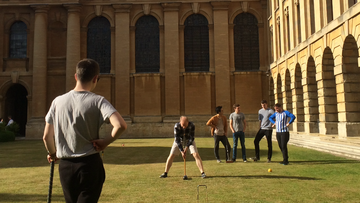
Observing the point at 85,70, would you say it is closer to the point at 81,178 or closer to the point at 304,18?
the point at 81,178

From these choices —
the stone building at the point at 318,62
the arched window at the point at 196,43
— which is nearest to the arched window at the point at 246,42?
the stone building at the point at 318,62

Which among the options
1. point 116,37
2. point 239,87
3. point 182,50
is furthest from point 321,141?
point 116,37

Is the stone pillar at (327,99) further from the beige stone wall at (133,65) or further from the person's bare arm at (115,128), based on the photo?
the person's bare arm at (115,128)

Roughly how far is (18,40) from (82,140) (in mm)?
32067

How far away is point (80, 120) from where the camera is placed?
3.12 metres

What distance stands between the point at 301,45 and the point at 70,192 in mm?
20529

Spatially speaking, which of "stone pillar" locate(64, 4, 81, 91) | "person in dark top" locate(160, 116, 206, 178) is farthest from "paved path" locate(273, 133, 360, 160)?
"stone pillar" locate(64, 4, 81, 91)

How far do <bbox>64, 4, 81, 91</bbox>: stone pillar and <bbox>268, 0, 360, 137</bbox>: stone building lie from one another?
17.1 m

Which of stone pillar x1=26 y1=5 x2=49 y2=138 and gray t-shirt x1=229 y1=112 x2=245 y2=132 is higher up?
stone pillar x1=26 y1=5 x2=49 y2=138

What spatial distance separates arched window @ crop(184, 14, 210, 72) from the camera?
99.7 ft

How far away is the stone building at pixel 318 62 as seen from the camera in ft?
51.6

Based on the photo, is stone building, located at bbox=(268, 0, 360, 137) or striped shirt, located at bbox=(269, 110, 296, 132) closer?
striped shirt, located at bbox=(269, 110, 296, 132)

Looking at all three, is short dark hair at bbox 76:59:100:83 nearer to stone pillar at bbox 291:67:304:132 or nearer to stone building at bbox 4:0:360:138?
stone pillar at bbox 291:67:304:132

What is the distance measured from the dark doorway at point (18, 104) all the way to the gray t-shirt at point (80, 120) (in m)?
31.7
